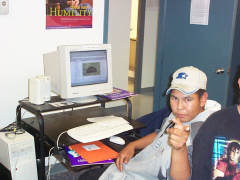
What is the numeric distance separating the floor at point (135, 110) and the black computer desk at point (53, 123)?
2.02ft

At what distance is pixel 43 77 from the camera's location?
237 cm

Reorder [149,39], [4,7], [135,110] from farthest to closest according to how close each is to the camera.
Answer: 1. [149,39]
2. [135,110]
3. [4,7]

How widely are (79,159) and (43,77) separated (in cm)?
67

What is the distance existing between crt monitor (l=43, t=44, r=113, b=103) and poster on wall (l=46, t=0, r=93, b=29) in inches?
12.4

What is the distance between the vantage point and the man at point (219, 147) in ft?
3.72

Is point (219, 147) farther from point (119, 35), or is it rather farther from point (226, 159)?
point (119, 35)

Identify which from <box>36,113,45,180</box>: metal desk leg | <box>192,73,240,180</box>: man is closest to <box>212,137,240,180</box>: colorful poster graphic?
<box>192,73,240,180</box>: man

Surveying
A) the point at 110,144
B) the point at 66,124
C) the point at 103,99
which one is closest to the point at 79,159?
the point at 110,144

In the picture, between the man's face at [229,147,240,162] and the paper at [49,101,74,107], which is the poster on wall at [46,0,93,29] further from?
the man's face at [229,147,240,162]

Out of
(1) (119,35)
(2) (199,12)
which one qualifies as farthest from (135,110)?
(2) (199,12)

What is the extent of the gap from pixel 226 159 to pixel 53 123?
1549mm

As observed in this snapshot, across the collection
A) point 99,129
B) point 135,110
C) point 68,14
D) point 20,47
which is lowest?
point 135,110

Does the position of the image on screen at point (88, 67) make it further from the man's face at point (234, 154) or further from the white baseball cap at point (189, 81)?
the man's face at point (234, 154)

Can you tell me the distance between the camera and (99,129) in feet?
7.31
